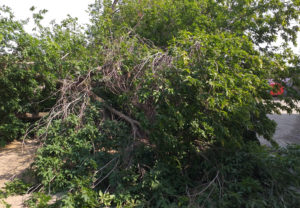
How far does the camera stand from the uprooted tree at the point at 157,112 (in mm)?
3699

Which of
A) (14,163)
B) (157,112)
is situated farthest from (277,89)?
(14,163)

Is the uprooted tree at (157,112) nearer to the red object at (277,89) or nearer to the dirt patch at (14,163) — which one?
the red object at (277,89)

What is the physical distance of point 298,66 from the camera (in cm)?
569

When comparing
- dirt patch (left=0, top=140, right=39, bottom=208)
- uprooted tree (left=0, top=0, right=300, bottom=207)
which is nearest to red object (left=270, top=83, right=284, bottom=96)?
uprooted tree (left=0, top=0, right=300, bottom=207)

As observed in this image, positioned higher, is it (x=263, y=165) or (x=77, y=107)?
(x=77, y=107)

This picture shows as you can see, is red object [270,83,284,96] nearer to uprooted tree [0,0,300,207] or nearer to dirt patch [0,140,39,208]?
uprooted tree [0,0,300,207]

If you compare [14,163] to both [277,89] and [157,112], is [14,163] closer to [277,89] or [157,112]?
[157,112]

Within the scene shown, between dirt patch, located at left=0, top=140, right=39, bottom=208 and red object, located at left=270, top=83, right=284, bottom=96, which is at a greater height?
red object, located at left=270, top=83, right=284, bottom=96

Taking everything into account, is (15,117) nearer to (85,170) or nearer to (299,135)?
(85,170)

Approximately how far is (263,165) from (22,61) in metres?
5.88

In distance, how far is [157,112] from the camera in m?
3.95

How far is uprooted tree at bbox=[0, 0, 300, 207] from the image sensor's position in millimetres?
3699

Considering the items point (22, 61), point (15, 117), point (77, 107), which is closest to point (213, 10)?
point (77, 107)

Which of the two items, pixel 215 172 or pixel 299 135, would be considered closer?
pixel 215 172
